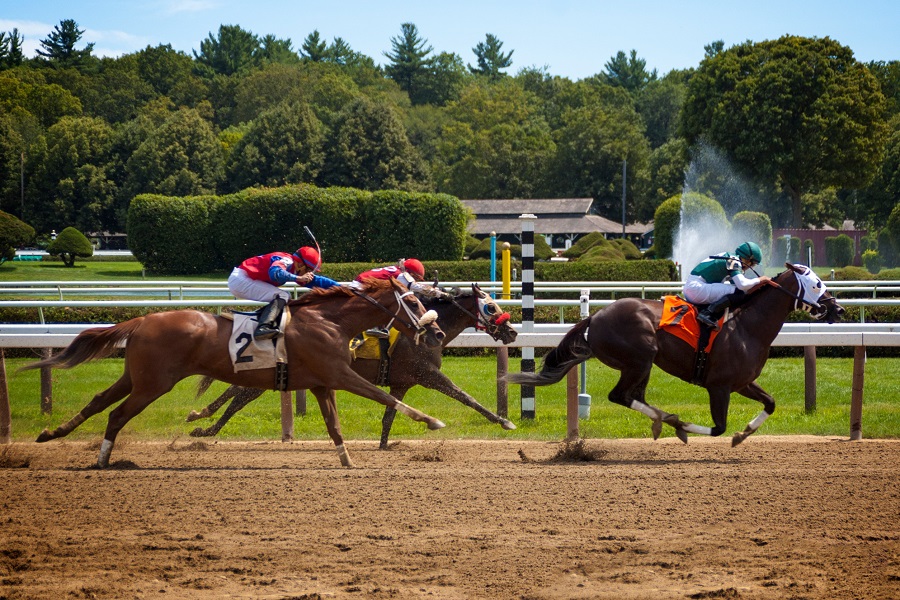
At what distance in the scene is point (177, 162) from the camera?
157ft

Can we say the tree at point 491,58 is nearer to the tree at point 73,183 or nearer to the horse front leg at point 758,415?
the tree at point 73,183

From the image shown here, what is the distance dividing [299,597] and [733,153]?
126 feet

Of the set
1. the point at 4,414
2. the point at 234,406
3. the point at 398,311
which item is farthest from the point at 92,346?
the point at 398,311

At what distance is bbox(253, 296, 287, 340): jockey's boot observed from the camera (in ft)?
21.3

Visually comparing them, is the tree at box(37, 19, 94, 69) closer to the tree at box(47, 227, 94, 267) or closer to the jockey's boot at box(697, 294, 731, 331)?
the tree at box(47, 227, 94, 267)

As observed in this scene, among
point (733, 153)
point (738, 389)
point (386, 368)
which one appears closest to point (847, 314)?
point (738, 389)

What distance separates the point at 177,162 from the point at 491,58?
66226 millimetres

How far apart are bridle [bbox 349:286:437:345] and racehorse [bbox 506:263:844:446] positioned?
3.88 feet

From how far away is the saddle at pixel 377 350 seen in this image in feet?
24.3

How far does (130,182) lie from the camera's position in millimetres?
48219

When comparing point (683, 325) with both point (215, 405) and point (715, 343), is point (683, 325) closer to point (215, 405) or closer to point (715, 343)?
point (715, 343)

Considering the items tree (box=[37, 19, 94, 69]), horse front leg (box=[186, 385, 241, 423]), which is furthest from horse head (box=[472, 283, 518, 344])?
tree (box=[37, 19, 94, 69])

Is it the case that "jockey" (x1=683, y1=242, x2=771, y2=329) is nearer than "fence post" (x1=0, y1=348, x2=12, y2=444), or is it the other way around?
"jockey" (x1=683, y1=242, x2=771, y2=329)

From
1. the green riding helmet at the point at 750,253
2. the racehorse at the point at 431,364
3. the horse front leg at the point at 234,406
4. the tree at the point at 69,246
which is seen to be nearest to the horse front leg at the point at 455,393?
the racehorse at the point at 431,364
